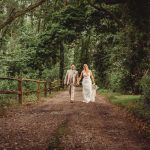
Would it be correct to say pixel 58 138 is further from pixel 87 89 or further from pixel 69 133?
pixel 87 89

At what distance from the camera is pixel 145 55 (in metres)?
25.8

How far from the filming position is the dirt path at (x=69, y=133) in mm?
9758

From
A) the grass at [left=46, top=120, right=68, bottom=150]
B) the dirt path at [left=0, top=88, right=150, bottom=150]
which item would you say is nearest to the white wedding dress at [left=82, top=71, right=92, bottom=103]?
the dirt path at [left=0, top=88, right=150, bottom=150]

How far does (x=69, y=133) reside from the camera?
11430mm

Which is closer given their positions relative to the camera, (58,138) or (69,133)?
(58,138)

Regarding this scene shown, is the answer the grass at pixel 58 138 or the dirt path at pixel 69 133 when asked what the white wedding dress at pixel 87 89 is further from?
the grass at pixel 58 138

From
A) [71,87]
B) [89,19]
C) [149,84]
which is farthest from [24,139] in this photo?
[89,19]

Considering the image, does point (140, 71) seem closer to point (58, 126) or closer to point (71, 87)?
point (71, 87)

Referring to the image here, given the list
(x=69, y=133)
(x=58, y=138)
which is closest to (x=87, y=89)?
(x=69, y=133)

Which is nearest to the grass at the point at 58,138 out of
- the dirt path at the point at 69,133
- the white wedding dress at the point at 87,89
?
the dirt path at the point at 69,133

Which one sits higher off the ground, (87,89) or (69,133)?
(87,89)

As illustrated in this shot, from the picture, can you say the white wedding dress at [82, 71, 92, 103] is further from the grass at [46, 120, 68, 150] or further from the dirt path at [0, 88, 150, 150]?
the grass at [46, 120, 68, 150]

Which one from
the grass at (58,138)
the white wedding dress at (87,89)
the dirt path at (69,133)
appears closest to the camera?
the grass at (58,138)

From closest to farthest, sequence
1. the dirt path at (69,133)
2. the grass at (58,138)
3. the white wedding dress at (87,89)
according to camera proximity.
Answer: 1. the grass at (58,138)
2. the dirt path at (69,133)
3. the white wedding dress at (87,89)
